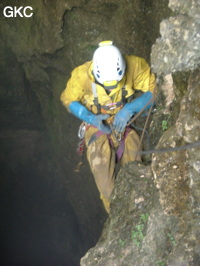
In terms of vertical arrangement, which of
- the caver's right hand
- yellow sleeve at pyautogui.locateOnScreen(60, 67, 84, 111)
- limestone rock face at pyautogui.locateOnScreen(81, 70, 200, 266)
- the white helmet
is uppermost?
the white helmet

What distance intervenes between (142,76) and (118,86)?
0.32 metres

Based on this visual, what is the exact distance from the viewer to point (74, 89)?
12.0 ft

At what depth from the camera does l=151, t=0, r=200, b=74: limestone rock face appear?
2.57 metres

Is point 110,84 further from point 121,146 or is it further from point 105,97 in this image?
point 121,146

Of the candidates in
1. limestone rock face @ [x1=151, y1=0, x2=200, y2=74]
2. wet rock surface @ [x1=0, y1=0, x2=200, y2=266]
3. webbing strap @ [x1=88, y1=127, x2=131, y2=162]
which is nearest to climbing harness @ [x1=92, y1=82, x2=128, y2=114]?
webbing strap @ [x1=88, y1=127, x2=131, y2=162]

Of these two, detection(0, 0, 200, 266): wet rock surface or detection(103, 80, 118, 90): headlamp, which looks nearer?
detection(0, 0, 200, 266): wet rock surface

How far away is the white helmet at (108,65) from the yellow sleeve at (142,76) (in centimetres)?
27

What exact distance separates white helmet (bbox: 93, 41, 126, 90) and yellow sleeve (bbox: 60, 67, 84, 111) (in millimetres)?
299

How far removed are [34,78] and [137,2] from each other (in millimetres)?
3850

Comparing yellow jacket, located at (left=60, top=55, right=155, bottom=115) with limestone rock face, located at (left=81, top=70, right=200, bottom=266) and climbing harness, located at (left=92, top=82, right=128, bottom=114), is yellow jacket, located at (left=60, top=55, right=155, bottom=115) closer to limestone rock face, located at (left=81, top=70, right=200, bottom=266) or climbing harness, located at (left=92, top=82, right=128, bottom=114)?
climbing harness, located at (left=92, top=82, right=128, bottom=114)

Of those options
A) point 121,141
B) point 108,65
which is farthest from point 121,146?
point 108,65

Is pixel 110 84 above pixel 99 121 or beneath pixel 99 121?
above

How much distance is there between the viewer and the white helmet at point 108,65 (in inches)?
127

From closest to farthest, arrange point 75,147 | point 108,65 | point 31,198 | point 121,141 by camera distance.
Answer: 1. point 108,65
2. point 121,141
3. point 75,147
4. point 31,198
